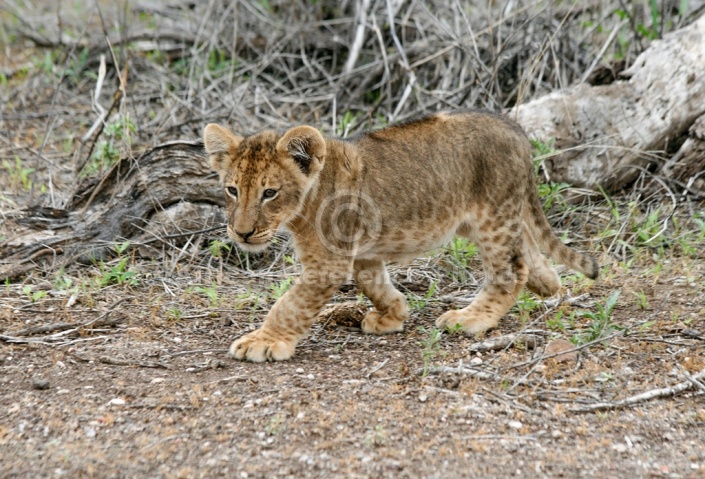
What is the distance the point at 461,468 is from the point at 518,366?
1.19 metres

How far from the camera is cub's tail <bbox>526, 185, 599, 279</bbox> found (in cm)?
580

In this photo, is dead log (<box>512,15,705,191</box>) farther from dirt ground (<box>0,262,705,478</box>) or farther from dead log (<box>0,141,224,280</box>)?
dead log (<box>0,141,224,280</box>)

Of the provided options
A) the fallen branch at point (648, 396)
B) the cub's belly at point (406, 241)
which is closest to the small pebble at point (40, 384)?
the cub's belly at point (406, 241)

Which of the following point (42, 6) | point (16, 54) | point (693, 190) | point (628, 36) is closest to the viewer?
point (693, 190)

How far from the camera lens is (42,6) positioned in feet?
38.3

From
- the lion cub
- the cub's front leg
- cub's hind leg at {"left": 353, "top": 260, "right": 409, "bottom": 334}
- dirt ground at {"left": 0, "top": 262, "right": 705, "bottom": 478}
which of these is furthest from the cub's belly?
dirt ground at {"left": 0, "top": 262, "right": 705, "bottom": 478}

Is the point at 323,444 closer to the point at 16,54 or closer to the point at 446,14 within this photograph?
the point at 446,14

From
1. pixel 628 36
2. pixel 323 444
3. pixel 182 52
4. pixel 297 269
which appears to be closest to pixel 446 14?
pixel 628 36

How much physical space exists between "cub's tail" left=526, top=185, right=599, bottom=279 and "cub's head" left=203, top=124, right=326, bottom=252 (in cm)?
169

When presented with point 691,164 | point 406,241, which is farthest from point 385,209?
point 691,164

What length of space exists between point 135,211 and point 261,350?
213 centimetres
